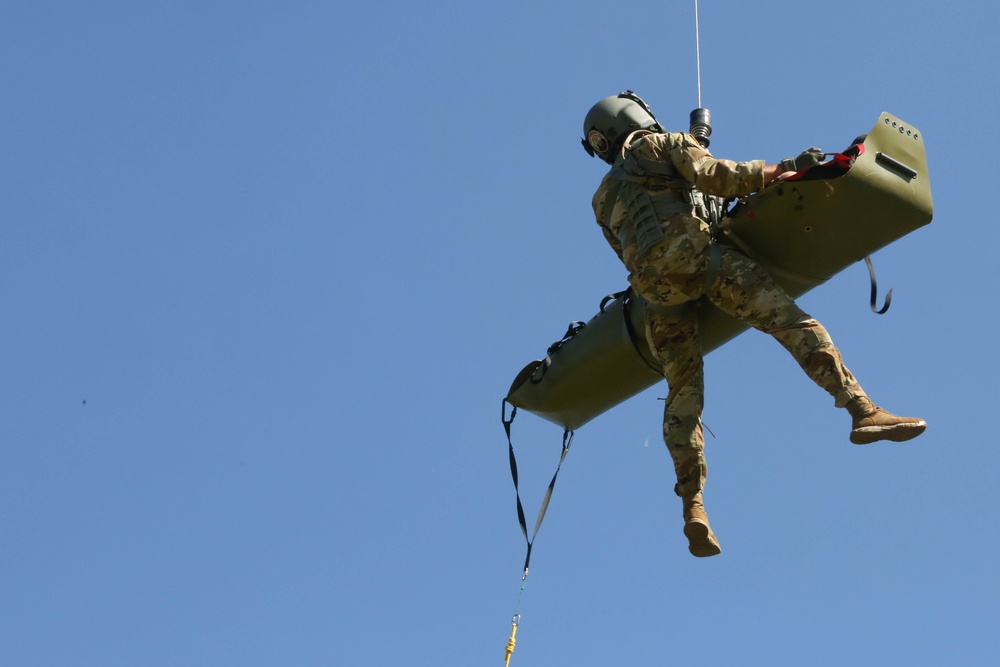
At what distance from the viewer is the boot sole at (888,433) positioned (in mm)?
8562

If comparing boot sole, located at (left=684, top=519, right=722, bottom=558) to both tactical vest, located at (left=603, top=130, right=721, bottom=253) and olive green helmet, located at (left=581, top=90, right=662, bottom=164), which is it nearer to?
tactical vest, located at (left=603, top=130, right=721, bottom=253)

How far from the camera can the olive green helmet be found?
33.3 feet

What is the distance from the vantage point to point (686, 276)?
9.61 meters

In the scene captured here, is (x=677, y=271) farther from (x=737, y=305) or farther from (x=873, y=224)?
(x=873, y=224)

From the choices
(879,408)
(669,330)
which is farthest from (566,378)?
(879,408)

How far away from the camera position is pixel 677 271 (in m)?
9.58

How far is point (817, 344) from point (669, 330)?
3.60 ft

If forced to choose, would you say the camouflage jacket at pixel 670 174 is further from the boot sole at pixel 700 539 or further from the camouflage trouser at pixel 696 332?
the boot sole at pixel 700 539

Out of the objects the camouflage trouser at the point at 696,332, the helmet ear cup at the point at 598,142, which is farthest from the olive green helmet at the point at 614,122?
the camouflage trouser at the point at 696,332

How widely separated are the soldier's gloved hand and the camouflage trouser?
24.6 inches

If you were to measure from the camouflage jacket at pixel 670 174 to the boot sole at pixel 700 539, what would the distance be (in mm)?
1834

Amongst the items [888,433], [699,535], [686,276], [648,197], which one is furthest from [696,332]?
[888,433]

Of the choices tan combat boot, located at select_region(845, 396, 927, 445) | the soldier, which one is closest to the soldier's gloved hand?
the soldier

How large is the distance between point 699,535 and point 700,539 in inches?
1.2
